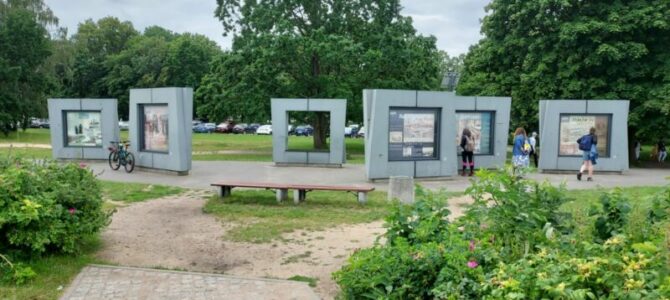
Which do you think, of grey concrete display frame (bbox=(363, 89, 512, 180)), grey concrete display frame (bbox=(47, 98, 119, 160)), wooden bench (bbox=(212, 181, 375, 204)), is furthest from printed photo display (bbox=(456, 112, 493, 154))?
grey concrete display frame (bbox=(47, 98, 119, 160))

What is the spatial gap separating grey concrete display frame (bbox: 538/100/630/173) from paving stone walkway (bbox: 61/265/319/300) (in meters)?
13.8

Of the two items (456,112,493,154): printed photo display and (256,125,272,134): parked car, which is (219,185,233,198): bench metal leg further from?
(256,125,272,134): parked car

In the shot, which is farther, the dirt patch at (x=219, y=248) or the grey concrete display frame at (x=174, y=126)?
the grey concrete display frame at (x=174, y=126)

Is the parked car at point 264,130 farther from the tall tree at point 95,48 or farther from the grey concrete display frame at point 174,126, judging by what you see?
the grey concrete display frame at point 174,126

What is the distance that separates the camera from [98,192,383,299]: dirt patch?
6457 mm

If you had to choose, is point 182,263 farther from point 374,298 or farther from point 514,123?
point 514,123

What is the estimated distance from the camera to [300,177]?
51.7 feet

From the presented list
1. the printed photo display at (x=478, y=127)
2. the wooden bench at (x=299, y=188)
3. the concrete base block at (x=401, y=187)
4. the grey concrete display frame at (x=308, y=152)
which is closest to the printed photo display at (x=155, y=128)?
the grey concrete display frame at (x=308, y=152)

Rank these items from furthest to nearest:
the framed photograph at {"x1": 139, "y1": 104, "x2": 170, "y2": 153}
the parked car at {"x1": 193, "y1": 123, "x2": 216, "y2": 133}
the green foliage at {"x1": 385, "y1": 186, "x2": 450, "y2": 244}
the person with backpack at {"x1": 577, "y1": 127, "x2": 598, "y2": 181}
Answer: the parked car at {"x1": 193, "y1": 123, "x2": 216, "y2": 133}
the framed photograph at {"x1": 139, "y1": 104, "x2": 170, "y2": 153}
the person with backpack at {"x1": 577, "y1": 127, "x2": 598, "y2": 181}
the green foliage at {"x1": 385, "y1": 186, "x2": 450, "y2": 244}

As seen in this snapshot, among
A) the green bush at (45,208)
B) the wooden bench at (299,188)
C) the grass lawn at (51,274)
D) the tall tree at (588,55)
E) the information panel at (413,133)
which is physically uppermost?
the tall tree at (588,55)

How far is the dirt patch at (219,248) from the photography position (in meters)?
6.46

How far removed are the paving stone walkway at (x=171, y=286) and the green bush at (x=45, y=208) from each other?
58 cm

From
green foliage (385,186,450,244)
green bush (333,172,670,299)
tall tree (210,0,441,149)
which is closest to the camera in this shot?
green bush (333,172,670,299)

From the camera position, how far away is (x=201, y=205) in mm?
10719
